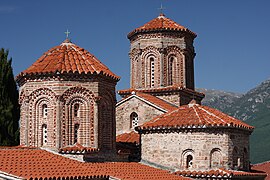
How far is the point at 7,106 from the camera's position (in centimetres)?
2228

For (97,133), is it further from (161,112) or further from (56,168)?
(161,112)

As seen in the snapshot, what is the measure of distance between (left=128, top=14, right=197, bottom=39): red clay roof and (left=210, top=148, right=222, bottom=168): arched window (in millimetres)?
8325

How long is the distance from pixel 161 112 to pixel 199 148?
160 inches

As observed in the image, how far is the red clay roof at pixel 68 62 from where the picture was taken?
57.0ft

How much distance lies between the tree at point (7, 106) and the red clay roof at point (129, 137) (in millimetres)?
5001

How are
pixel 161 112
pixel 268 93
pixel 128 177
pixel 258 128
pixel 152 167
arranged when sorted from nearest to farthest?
pixel 128 177 < pixel 152 167 < pixel 161 112 < pixel 258 128 < pixel 268 93

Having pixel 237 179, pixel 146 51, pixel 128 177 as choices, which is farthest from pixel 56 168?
pixel 146 51

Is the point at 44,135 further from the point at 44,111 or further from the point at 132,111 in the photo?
the point at 132,111

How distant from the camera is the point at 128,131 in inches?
890

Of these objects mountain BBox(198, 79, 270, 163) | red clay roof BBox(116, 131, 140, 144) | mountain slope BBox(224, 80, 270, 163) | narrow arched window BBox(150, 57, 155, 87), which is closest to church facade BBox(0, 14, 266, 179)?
red clay roof BBox(116, 131, 140, 144)

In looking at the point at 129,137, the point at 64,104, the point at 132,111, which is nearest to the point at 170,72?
the point at 132,111

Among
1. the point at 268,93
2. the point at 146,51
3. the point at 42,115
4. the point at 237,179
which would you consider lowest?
the point at 237,179

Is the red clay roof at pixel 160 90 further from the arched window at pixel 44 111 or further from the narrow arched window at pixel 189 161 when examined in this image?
the arched window at pixel 44 111

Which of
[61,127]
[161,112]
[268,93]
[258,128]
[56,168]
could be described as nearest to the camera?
[56,168]
